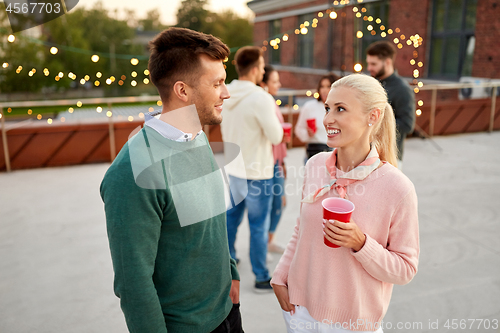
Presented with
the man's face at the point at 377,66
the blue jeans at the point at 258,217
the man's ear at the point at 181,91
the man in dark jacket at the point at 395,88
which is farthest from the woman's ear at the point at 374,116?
the man's face at the point at 377,66

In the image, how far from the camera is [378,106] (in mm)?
1413

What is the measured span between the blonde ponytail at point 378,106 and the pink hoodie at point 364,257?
0.13 metres

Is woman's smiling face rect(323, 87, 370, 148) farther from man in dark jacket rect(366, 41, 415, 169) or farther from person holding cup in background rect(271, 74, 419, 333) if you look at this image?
man in dark jacket rect(366, 41, 415, 169)

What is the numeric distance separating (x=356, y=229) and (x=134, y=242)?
0.69 metres

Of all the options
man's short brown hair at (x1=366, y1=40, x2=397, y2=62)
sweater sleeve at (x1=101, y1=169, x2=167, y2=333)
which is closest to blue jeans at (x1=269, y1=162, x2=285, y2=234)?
man's short brown hair at (x1=366, y1=40, x2=397, y2=62)

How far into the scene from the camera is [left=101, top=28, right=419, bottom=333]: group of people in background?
1.12 metres

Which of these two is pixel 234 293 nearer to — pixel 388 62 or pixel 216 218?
pixel 216 218

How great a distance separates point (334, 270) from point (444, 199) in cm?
381

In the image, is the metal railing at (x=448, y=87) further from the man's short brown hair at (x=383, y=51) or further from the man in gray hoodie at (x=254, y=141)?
the man in gray hoodie at (x=254, y=141)

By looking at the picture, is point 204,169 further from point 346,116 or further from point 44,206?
point 44,206

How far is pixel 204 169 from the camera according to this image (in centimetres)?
134

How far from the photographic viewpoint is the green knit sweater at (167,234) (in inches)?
42.8

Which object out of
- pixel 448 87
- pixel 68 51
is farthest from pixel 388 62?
pixel 68 51

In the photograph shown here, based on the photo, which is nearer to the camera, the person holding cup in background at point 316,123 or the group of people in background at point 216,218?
the group of people in background at point 216,218
